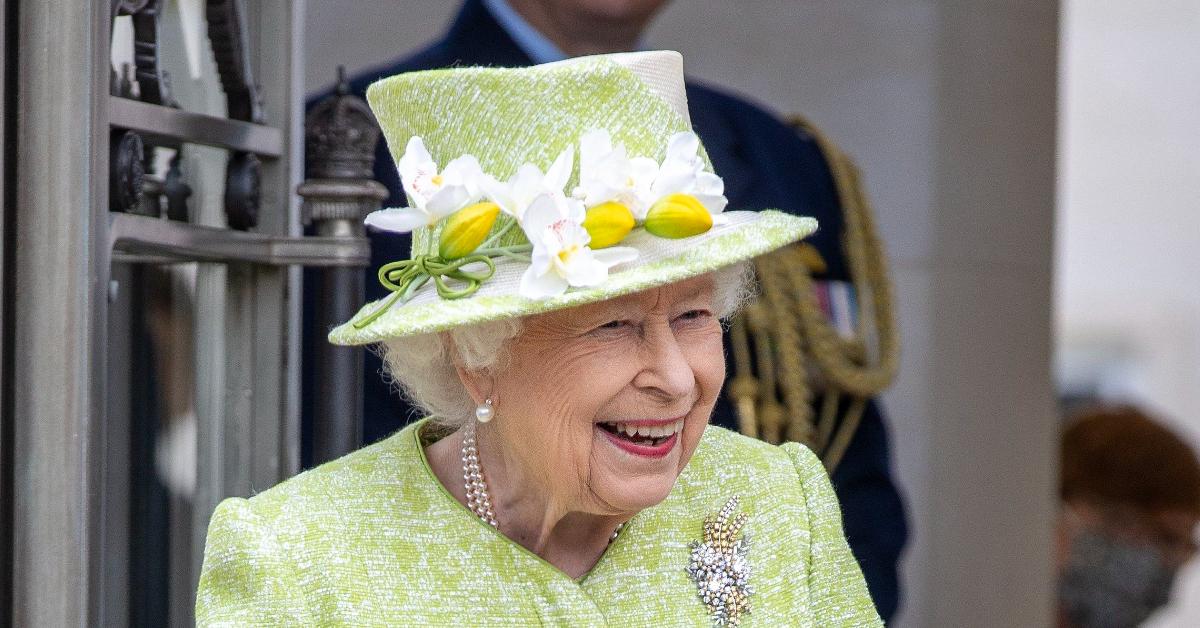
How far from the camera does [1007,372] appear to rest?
4.34m

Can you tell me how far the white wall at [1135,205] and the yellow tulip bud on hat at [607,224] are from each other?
971 centimetres

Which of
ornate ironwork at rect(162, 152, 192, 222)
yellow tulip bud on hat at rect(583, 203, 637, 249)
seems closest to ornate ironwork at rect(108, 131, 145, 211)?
ornate ironwork at rect(162, 152, 192, 222)

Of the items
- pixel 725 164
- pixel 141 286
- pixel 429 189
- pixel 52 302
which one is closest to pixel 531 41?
pixel 725 164

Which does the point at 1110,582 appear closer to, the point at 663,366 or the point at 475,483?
the point at 475,483

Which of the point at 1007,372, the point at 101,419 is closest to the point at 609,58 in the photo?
the point at 101,419

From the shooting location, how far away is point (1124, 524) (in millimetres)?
4625

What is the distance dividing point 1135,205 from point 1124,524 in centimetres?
755

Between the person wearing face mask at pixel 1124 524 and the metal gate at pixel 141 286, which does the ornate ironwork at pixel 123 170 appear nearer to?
the metal gate at pixel 141 286

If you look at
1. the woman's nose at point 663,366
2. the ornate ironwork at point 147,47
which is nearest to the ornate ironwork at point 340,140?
the ornate ironwork at point 147,47

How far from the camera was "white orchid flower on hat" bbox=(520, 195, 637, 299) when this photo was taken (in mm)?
1890

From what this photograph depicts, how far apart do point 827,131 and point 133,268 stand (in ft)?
6.25

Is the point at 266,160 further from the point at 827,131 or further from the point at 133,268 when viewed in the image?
the point at 827,131

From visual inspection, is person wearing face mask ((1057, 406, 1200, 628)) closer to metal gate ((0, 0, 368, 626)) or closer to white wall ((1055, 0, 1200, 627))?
metal gate ((0, 0, 368, 626))

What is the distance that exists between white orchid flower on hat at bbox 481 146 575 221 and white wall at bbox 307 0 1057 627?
2089 mm
